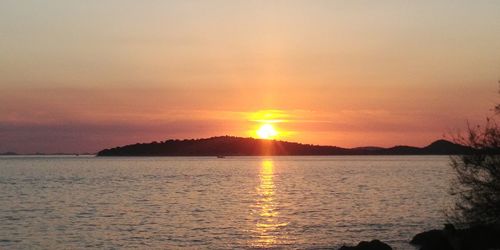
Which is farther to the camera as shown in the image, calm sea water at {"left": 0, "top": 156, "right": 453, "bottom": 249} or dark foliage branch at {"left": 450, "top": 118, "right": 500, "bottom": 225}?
calm sea water at {"left": 0, "top": 156, "right": 453, "bottom": 249}

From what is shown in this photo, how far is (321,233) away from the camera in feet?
148

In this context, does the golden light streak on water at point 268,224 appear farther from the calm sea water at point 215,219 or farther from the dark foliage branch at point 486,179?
the dark foliage branch at point 486,179

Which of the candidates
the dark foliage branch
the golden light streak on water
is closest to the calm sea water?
the golden light streak on water

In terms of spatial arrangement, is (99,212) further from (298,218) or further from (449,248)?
(449,248)

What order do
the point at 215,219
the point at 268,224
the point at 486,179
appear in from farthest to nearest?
the point at 215,219, the point at 268,224, the point at 486,179

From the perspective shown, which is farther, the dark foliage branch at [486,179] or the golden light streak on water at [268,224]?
the golden light streak on water at [268,224]

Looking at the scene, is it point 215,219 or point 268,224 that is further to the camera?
point 215,219

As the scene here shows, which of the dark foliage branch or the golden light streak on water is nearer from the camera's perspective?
the dark foliage branch

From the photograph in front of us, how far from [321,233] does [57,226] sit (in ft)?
69.2

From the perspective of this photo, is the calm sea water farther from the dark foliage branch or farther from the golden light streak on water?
the dark foliage branch

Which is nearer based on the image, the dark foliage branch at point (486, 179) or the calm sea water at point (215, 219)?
the dark foliage branch at point (486, 179)

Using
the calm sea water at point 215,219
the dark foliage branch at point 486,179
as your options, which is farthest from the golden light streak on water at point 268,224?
the dark foliage branch at point 486,179

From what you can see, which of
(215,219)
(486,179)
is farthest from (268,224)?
(486,179)

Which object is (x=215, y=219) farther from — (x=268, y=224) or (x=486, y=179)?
(x=486, y=179)
